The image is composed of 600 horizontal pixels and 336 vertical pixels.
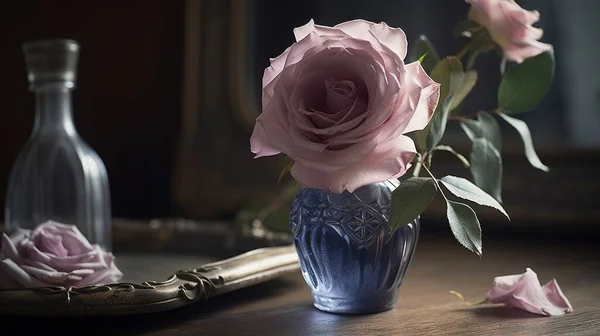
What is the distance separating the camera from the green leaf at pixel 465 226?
0.51 m

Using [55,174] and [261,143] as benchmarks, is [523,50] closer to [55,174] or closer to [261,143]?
[261,143]

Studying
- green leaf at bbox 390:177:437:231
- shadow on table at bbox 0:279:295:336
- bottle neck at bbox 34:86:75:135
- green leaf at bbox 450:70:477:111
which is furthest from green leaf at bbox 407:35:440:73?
bottle neck at bbox 34:86:75:135

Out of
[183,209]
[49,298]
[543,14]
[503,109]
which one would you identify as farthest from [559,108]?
[49,298]

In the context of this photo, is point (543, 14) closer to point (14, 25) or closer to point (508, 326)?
point (508, 326)

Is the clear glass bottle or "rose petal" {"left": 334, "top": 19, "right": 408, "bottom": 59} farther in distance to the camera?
the clear glass bottle

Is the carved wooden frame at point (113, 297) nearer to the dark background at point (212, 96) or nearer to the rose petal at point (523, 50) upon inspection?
the rose petal at point (523, 50)

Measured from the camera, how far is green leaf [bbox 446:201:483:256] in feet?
1.67

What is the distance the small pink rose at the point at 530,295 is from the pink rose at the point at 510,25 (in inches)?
6.5

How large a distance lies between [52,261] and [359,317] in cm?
23

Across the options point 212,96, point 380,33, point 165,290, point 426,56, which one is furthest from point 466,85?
point 212,96

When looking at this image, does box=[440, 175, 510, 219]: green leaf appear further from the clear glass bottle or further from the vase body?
the clear glass bottle

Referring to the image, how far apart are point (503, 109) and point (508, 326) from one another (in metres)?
0.20

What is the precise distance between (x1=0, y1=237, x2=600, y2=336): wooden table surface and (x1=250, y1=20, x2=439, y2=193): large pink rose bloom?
11 centimetres

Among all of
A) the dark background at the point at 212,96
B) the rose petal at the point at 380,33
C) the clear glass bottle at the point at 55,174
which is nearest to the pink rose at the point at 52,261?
the clear glass bottle at the point at 55,174
